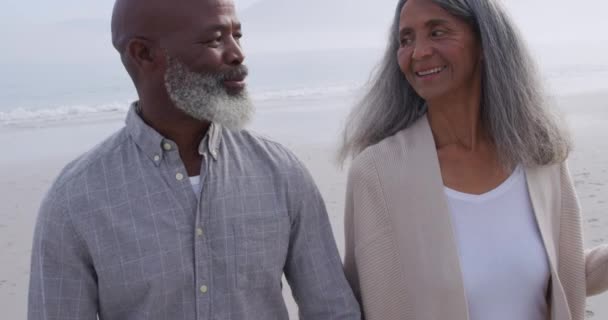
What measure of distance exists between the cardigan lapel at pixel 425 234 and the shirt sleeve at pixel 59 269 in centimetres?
110

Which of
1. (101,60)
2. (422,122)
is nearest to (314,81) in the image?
(101,60)

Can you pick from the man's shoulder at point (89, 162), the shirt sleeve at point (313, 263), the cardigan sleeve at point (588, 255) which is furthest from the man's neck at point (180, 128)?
the cardigan sleeve at point (588, 255)

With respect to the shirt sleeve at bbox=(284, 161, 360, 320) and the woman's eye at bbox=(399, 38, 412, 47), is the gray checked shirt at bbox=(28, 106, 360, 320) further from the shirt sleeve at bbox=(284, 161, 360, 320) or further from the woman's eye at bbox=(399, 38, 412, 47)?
the woman's eye at bbox=(399, 38, 412, 47)

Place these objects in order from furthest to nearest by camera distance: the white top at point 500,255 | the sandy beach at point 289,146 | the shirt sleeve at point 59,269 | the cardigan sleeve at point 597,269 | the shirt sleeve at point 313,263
Answer: the sandy beach at point 289,146 < the cardigan sleeve at point 597,269 < the white top at point 500,255 < the shirt sleeve at point 313,263 < the shirt sleeve at point 59,269

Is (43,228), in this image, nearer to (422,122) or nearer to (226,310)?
(226,310)

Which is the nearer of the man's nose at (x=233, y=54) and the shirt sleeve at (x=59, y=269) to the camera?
the shirt sleeve at (x=59, y=269)

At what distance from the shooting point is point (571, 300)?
268cm

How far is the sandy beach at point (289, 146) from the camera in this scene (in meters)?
6.45

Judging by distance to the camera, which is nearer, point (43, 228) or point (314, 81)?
point (43, 228)

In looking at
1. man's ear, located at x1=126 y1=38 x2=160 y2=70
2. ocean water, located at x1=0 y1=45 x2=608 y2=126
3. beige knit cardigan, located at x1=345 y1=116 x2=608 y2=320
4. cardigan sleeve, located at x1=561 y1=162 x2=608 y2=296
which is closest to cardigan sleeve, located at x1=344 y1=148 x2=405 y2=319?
beige knit cardigan, located at x1=345 y1=116 x2=608 y2=320

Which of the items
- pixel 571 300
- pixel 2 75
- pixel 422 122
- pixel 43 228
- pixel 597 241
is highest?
pixel 2 75

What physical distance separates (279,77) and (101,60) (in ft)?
74.1

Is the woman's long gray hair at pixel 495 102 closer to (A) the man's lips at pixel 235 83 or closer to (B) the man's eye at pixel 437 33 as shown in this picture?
(B) the man's eye at pixel 437 33

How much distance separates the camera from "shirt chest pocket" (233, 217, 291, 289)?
221 cm
